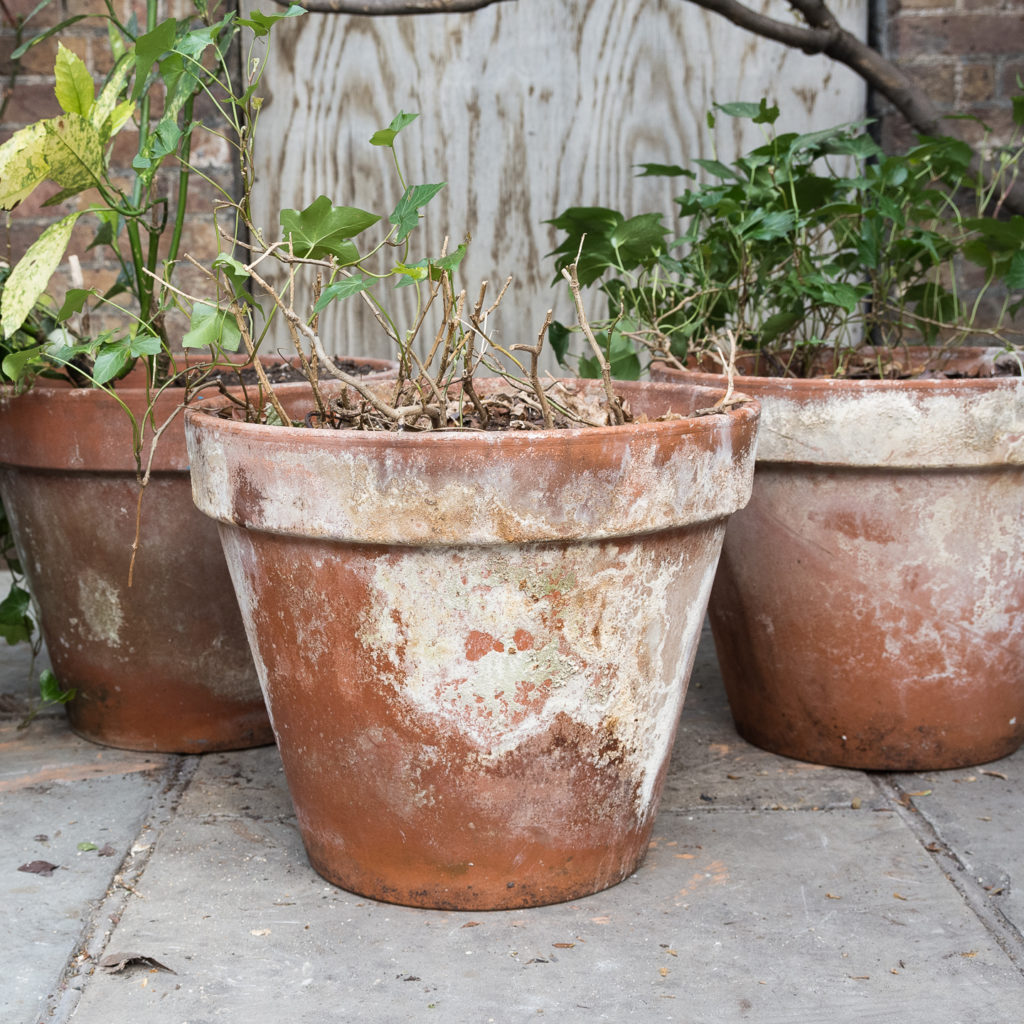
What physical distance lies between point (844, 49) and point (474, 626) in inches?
49.2

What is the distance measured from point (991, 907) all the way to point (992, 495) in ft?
1.61

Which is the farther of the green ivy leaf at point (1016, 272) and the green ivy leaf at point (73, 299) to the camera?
the green ivy leaf at point (1016, 272)

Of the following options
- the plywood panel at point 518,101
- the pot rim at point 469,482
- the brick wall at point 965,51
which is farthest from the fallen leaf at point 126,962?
the brick wall at point 965,51

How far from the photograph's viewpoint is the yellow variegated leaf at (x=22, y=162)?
121cm

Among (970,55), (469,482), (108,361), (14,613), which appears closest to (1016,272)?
(970,55)

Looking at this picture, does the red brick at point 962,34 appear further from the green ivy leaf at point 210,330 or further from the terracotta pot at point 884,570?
the green ivy leaf at point 210,330

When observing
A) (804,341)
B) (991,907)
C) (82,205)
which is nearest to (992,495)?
(804,341)

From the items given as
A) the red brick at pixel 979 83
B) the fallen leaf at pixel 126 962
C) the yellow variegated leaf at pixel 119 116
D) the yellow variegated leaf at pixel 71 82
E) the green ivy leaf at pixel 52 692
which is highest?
the yellow variegated leaf at pixel 71 82

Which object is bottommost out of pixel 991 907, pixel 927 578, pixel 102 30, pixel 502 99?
pixel 991 907

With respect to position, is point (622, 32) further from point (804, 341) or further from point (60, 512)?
point (60, 512)

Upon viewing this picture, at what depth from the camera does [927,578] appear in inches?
59.0

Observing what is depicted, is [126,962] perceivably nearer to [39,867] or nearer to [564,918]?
[39,867]

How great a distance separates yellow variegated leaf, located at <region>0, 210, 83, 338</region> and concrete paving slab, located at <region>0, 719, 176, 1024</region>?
0.57 m

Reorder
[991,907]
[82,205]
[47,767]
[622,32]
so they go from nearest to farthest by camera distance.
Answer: [991,907] < [47,767] < [82,205] < [622,32]
